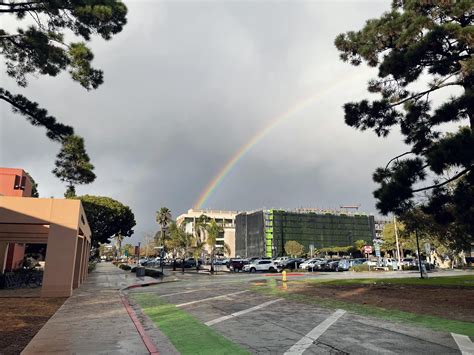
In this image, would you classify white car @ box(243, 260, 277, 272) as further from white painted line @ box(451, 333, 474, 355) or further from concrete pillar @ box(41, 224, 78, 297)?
white painted line @ box(451, 333, 474, 355)

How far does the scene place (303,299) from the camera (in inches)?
597

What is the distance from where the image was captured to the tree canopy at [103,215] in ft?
164

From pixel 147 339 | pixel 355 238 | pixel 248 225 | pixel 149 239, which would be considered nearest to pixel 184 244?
pixel 149 239

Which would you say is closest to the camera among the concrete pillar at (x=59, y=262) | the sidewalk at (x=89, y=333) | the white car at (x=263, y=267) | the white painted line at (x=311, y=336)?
the white painted line at (x=311, y=336)

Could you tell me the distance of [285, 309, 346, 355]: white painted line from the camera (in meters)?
6.81

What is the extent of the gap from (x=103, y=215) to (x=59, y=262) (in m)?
34.6

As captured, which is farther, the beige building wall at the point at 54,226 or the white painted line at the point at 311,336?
the beige building wall at the point at 54,226

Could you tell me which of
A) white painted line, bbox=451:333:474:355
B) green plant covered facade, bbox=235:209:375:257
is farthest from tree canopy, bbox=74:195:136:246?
green plant covered facade, bbox=235:209:375:257

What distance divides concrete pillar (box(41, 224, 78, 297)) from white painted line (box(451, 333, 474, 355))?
54.6 ft

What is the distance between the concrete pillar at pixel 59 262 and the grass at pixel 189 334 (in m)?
7.27

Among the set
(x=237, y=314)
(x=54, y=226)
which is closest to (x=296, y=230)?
(x=54, y=226)

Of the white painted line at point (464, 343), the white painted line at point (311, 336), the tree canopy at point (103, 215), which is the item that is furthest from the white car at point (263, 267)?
the white painted line at point (464, 343)

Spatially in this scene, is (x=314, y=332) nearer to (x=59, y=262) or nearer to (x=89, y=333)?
A: (x=89, y=333)

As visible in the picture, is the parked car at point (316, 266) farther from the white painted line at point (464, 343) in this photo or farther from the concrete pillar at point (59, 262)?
the white painted line at point (464, 343)
